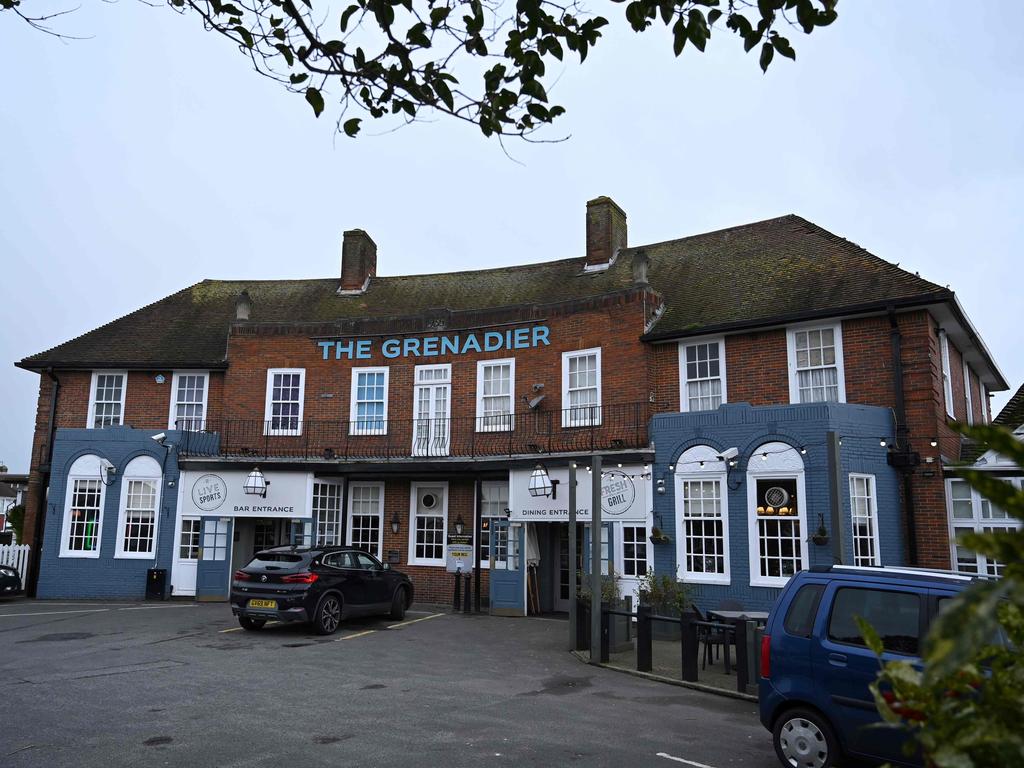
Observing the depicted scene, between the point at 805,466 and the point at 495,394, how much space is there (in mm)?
8466

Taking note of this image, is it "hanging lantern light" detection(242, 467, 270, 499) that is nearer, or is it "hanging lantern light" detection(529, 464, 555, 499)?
"hanging lantern light" detection(529, 464, 555, 499)

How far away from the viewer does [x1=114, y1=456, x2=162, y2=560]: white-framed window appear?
2055cm

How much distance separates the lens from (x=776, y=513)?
15258 mm

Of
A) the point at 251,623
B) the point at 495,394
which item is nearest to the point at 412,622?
the point at 251,623

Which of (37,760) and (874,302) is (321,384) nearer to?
(874,302)

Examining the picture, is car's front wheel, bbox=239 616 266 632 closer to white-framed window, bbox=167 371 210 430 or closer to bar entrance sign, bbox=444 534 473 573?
bar entrance sign, bbox=444 534 473 573

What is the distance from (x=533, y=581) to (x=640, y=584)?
390 centimetres

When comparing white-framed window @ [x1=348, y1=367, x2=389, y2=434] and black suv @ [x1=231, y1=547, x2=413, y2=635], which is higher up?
white-framed window @ [x1=348, y1=367, x2=389, y2=434]

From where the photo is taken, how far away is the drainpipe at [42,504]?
2114 cm

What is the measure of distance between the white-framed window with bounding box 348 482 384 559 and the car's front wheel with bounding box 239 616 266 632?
20.8ft

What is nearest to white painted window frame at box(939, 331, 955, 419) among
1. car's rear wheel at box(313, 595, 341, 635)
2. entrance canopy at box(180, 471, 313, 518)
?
car's rear wheel at box(313, 595, 341, 635)

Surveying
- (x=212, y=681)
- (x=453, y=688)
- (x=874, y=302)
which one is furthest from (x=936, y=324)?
(x=212, y=681)

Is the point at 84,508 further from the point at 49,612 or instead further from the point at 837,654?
the point at 837,654

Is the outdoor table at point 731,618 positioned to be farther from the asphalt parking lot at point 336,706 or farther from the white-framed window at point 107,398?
the white-framed window at point 107,398
